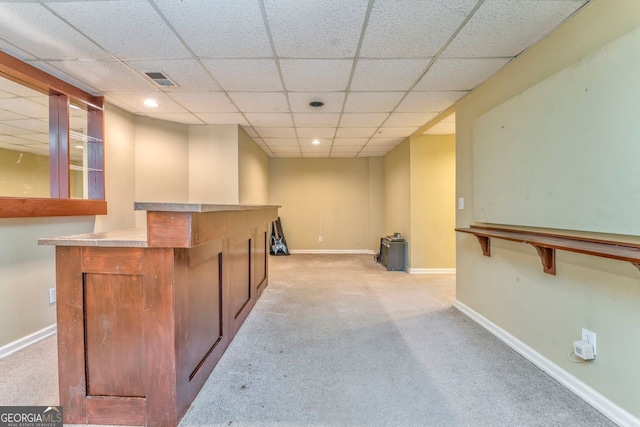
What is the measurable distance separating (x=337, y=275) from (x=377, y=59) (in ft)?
11.0

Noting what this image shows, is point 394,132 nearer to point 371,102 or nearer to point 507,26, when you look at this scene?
point 371,102

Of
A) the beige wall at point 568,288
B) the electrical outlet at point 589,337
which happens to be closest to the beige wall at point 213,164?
the beige wall at point 568,288

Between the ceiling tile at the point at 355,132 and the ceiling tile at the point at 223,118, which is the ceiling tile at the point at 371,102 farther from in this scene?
the ceiling tile at the point at 223,118

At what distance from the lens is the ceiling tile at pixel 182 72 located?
2.37m

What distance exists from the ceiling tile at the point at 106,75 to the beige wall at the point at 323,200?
420cm

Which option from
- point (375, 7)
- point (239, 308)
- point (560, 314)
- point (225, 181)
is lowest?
point (239, 308)

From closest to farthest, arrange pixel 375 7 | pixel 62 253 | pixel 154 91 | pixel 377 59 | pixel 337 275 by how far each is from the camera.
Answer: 1. pixel 62 253
2. pixel 375 7
3. pixel 377 59
4. pixel 154 91
5. pixel 337 275

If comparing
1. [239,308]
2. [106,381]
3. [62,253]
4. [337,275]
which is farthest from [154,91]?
[337,275]

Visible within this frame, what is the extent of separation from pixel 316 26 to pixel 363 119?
209 cm

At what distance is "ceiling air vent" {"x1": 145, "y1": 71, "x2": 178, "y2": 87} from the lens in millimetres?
2547

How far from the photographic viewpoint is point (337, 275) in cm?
473

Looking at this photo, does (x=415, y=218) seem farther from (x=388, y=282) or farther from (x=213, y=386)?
(x=213, y=386)

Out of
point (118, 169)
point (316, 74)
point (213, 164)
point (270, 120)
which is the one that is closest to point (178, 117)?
point (213, 164)

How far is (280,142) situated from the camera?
532 centimetres
